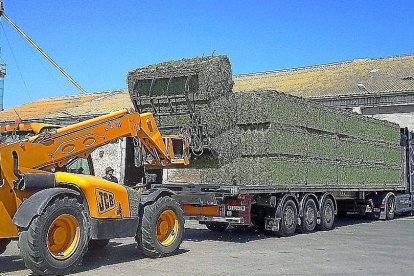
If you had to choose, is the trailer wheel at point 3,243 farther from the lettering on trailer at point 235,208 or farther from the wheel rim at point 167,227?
the lettering on trailer at point 235,208

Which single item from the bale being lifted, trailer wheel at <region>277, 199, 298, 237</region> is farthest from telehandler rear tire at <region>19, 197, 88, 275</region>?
trailer wheel at <region>277, 199, 298, 237</region>

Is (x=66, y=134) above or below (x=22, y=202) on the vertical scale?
above

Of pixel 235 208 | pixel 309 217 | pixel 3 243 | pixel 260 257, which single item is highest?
pixel 235 208

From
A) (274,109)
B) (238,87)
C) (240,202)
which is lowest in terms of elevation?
(240,202)

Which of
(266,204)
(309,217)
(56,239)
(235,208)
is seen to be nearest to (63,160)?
(56,239)

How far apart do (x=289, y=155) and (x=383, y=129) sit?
21.6ft

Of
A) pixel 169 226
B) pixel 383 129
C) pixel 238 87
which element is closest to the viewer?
pixel 169 226

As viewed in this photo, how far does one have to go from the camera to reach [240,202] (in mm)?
12938

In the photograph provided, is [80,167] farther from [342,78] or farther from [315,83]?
[342,78]

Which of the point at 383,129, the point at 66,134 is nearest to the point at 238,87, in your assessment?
the point at 383,129

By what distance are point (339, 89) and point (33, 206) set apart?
2608 cm

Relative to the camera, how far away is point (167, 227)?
10922mm

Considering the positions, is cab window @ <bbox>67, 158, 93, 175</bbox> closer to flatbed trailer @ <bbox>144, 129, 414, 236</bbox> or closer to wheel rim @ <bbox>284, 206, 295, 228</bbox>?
flatbed trailer @ <bbox>144, 129, 414, 236</bbox>

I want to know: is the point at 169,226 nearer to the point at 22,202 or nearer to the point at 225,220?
the point at 225,220
